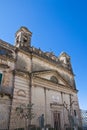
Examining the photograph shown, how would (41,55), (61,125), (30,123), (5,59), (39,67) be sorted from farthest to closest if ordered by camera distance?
(41,55) → (39,67) → (61,125) → (5,59) → (30,123)

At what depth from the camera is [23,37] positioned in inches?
739

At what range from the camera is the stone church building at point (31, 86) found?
12539mm

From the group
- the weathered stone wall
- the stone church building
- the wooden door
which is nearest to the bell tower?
the stone church building

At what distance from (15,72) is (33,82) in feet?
8.95

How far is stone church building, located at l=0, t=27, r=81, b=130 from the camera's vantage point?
1254 centimetres

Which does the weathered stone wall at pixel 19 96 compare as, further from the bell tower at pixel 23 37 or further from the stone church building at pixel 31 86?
the bell tower at pixel 23 37

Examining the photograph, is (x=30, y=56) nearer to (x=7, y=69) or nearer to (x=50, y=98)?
(x=7, y=69)

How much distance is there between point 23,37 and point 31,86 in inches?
314

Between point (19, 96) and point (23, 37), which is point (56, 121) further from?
point (23, 37)

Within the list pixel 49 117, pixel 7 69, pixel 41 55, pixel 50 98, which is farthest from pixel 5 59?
pixel 49 117

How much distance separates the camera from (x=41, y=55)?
63.2 ft

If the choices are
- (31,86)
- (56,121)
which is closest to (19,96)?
(31,86)

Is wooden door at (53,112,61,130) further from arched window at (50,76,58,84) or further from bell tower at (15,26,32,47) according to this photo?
bell tower at (15,26,32,47)

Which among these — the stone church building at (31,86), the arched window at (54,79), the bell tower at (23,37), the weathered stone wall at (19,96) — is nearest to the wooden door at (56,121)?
the stone church building at (31,86)
